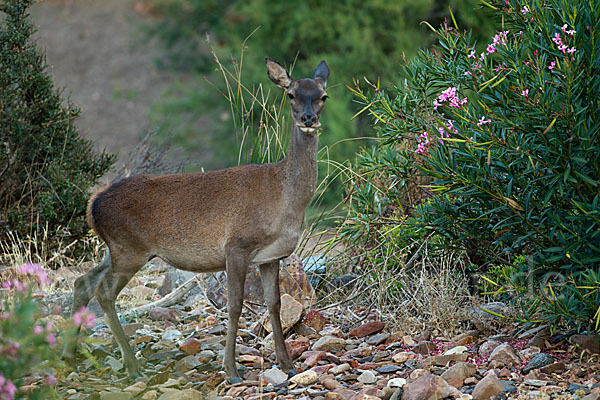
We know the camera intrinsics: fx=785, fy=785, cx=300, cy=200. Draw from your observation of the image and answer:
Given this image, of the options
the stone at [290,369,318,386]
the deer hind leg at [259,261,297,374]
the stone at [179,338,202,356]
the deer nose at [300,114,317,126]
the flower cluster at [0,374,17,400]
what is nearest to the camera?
the flower cluster at [0,374,17,400]

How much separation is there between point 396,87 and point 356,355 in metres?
1.95

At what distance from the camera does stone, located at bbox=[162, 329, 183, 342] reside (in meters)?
5.99

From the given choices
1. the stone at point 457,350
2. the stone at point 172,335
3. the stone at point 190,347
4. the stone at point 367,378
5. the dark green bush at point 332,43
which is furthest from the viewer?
the dark green bush at point 332,43

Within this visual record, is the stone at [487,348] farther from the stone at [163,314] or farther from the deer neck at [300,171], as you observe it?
the stone at [163,314]

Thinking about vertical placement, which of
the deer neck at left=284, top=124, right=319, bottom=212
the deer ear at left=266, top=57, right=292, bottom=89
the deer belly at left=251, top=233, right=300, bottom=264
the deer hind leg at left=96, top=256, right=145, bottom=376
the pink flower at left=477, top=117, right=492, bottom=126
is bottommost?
the deer hind leg at left=96, top=256, right=145, bottom=376

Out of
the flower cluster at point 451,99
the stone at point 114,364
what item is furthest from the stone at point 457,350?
the stone at point 114,364

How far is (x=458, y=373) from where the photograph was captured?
4.60m

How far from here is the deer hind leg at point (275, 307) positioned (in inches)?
207

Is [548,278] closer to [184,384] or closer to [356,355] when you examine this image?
[356,355]

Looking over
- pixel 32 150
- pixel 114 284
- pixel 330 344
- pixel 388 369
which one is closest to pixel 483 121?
pixel 388 369

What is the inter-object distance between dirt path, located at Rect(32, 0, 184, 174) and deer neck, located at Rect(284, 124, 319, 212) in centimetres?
1564

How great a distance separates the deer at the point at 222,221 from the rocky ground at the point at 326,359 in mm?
246

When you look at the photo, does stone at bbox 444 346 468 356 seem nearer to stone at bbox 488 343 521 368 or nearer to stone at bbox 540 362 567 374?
stone at bbox 488 343 521 368

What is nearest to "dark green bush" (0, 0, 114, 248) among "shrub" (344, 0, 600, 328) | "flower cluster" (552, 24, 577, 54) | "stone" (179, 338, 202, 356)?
"stone" (179, 338, 202, 356)
